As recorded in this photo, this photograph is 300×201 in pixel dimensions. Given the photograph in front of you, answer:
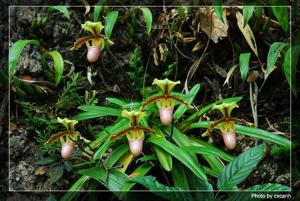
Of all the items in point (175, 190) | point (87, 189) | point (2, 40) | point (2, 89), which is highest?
point (2, 40)

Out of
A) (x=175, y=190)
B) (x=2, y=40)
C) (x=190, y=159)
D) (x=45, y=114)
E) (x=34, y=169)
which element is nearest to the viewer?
(x=175, y=190)

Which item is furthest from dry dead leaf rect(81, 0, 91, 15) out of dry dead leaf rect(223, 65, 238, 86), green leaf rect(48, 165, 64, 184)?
green leaf rect(48, 165, 64, 184)

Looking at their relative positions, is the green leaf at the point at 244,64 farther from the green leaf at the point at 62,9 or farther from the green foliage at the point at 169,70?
the green leaf at the point at 62,9

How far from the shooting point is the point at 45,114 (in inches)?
96.8

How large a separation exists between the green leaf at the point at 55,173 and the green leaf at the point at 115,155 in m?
0.25

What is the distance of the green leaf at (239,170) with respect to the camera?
1744 mm

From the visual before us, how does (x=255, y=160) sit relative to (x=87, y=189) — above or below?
above

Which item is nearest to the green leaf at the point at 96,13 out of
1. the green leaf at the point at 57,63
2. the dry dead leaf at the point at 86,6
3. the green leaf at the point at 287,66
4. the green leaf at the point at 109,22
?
the green leaf at the point at 109,22

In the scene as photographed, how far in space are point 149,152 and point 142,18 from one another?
98 centimetres

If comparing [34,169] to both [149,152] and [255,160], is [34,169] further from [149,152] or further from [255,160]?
[255,160]

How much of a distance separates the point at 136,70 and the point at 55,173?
749mm

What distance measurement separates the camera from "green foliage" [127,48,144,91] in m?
2.54

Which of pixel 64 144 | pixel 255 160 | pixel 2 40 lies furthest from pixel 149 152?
pixel 2 40

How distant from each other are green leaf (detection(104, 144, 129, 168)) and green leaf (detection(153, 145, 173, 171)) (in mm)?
141
